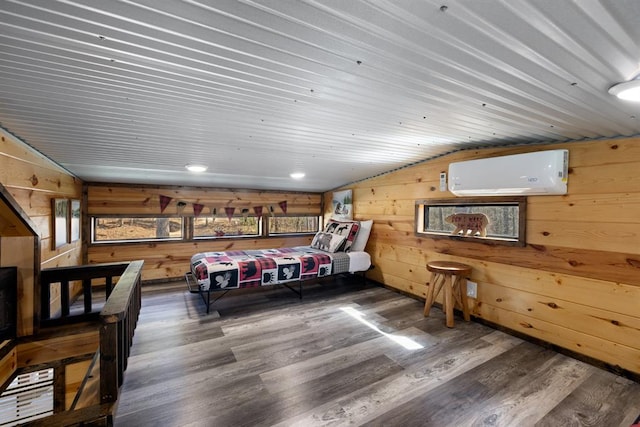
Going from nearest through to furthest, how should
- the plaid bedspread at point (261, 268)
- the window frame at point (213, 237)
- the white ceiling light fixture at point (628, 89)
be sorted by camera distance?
the white ceiling light fixture at point (628, 89) < the plaid bedspread at point (261, 268) < the window frame at point (213, 237)

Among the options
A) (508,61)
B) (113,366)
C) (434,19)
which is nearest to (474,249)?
(508,61)

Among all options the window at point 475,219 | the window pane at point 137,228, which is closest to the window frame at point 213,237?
the window pane at point 137,228

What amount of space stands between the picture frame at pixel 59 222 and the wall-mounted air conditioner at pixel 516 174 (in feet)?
13.8

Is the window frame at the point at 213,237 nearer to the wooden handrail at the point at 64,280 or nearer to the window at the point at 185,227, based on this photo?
the window at the point at 185,227

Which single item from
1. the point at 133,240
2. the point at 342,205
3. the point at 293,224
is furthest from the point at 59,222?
the point at 342,205

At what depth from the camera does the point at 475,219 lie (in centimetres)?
313

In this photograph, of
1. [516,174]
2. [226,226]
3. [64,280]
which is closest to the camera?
[64,280]

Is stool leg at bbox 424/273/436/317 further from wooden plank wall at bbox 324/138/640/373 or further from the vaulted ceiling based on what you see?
the vaulted ceiling

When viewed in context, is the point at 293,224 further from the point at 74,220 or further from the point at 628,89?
the point at 628,89

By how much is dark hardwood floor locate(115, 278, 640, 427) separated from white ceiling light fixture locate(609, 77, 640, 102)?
73.5 inches

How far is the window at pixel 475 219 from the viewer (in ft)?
9.18

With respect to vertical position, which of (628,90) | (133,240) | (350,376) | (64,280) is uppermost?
(628,90)

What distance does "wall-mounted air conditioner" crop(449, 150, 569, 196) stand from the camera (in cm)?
230

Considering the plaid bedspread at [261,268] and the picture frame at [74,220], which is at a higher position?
the picture frame at [74,220]
